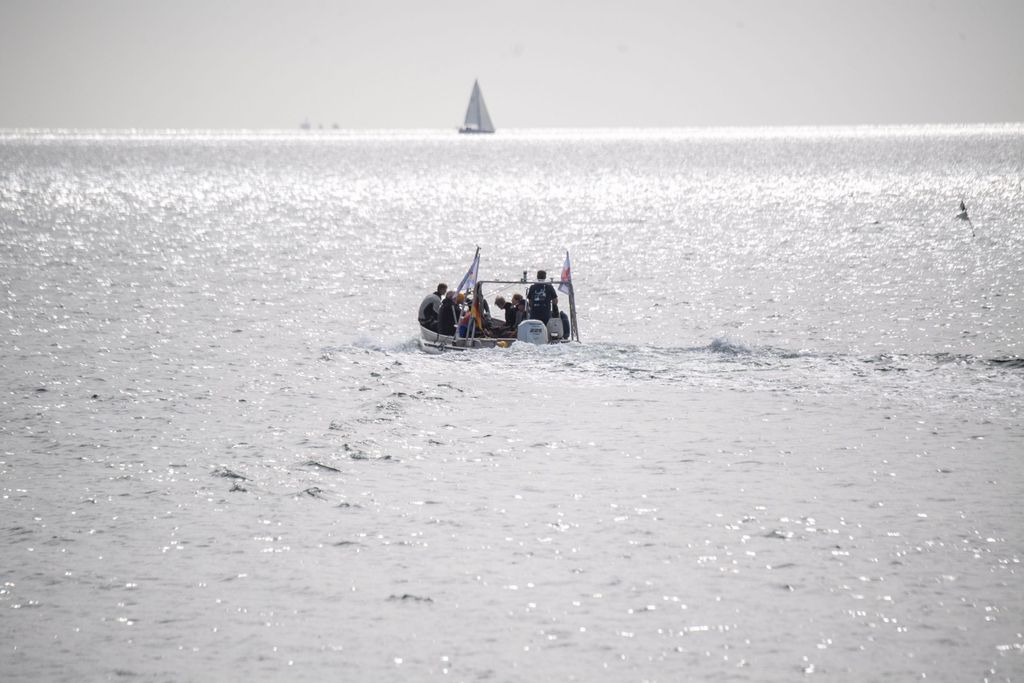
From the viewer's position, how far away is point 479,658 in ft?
35.1

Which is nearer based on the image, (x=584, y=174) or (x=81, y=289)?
(x=81, y=289)

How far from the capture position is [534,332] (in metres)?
25.8

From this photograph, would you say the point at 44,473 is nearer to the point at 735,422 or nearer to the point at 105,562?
the point at 105,562

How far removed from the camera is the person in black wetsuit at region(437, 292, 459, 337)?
26781 millimetres

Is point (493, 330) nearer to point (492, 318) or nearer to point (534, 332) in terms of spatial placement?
point (492, 318)

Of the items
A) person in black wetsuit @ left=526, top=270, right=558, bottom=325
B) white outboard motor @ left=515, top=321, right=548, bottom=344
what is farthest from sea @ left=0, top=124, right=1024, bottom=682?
person in black wetsuit @ left=526, top=270, right=558, bottom=325

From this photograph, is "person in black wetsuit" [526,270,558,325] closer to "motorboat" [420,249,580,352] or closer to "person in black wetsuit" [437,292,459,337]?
"motorboat" [420,249,580,352]

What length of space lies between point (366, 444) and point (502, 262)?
3222 cm

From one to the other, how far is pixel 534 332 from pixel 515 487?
1022cm

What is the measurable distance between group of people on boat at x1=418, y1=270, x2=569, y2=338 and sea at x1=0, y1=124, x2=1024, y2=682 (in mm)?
991

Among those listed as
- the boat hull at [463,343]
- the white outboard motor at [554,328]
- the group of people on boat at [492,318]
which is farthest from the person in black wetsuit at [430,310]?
the white outboard motor at [554,328]

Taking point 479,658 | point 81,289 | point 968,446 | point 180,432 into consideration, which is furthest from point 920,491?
point 81,289

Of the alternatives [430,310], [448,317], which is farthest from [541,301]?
[430,310]

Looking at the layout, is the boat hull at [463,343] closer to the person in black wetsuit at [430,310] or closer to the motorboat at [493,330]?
the motorboat at [493,330]
